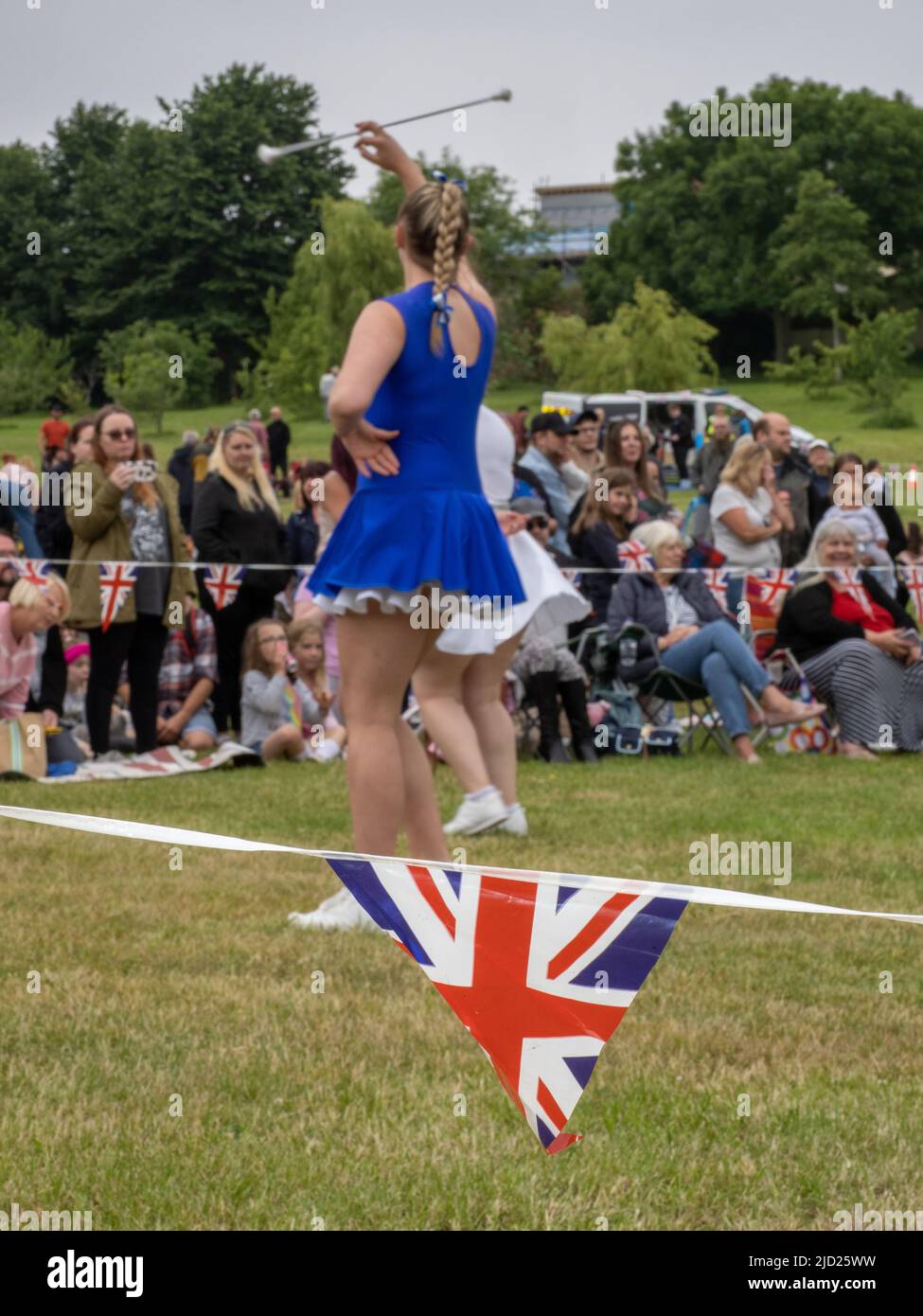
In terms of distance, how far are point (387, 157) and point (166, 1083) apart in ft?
10.1

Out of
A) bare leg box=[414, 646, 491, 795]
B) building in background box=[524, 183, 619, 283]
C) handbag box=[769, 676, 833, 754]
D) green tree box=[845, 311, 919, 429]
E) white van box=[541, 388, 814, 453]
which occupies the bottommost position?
handbag box=[769, 676, 833, 754]

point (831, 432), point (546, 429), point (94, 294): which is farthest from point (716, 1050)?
point (94, 294)

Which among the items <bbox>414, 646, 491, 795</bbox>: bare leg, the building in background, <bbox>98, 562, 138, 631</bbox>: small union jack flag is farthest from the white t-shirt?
the building in background

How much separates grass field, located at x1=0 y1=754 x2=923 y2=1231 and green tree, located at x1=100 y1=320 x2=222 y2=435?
46429 mm

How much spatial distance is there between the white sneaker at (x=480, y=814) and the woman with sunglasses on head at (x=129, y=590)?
3.56 m

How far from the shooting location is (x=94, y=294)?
→ 7456cm

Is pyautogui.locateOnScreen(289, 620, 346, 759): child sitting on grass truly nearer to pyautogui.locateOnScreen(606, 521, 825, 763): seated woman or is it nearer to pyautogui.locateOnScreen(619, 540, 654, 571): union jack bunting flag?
pyautogui.locateOnScreen(606, 521, 825, 763): seated woman

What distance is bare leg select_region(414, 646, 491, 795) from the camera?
634 cm

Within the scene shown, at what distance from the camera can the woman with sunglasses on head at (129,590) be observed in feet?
32.6

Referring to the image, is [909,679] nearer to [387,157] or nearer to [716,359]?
[387,157]

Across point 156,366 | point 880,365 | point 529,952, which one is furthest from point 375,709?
point 880,365

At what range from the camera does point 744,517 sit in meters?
12.0

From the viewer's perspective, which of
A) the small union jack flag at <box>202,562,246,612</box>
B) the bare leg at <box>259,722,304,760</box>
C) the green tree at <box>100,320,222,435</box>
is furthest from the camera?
the green tree at <box>100,320,222,435</box>

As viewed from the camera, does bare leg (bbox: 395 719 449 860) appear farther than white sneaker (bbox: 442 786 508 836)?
No
